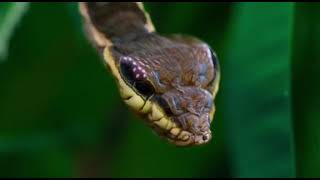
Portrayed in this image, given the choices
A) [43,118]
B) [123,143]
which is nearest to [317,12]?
[123,143]

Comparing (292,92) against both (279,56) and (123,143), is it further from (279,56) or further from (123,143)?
(123,143)

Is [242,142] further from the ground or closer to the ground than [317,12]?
closer to the ground

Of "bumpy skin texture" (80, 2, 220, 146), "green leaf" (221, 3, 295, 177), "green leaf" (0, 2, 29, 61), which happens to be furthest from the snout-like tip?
"green leaf" (0, 2, 29, 61)

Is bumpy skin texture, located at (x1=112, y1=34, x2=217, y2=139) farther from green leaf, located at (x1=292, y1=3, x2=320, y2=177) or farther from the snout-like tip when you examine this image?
green leaf, located at (x1=292, y1=3, x2=320, y2=177)

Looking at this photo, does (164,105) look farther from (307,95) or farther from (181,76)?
(307,95)

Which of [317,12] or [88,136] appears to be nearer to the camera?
[317,12]

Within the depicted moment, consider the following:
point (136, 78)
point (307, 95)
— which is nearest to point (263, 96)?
point (307, 95)
